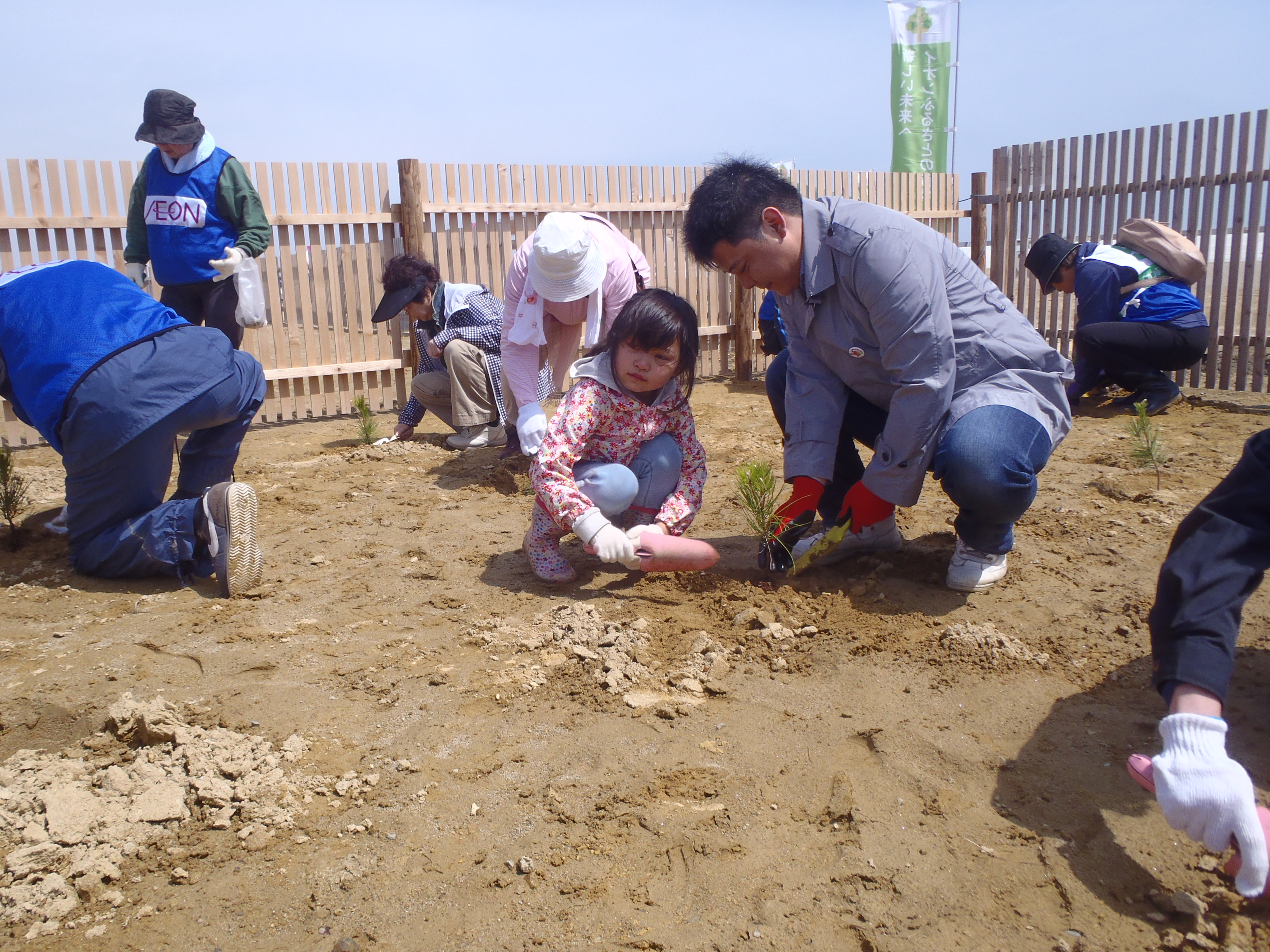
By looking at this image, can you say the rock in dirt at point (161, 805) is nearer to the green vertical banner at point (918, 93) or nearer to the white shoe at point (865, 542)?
the white shoe at point (865, 542)

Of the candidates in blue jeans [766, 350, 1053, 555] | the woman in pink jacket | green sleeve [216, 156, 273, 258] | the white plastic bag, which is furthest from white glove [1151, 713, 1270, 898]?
green sleeve [216, 156, 273, 258]

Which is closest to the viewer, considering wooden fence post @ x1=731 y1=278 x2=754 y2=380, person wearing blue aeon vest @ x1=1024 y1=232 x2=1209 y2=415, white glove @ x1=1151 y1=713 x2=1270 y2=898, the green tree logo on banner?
white glove @ x1=1151 y1=713 x2=1270 y2=898

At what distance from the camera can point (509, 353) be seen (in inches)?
154

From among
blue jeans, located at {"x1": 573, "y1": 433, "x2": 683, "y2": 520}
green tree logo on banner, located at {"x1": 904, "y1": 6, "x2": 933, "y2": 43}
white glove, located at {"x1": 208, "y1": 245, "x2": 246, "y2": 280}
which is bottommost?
blue jeans, located at {"x1": 573, "y1": 433, "x2": 683, "y2": 520}

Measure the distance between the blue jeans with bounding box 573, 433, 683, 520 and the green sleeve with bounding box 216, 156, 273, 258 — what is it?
3.12 m

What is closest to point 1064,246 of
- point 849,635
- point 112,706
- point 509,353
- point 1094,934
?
point 509,353

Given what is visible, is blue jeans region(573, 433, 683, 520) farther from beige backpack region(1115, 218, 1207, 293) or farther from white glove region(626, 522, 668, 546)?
beige backpack region(1115, 218, 1207, 293)

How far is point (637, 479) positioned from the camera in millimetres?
3041

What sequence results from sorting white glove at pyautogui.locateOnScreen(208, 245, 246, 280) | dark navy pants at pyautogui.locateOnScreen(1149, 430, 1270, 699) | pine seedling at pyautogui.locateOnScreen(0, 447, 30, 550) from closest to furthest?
dark navy pants at pyautogui.locateOnScreen(1149, 430, 1270, 699)
pine seedling at pyautogui.locateOnScreen(0, 447, 30, 550)
white glove at pyautogui.locateOnScreen(208, 245, 246, 280)

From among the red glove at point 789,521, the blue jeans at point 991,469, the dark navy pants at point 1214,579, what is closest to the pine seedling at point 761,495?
the red glove at point 789,521

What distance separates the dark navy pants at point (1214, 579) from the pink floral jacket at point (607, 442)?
1568 millimetres

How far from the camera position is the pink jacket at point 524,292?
3.88 metres

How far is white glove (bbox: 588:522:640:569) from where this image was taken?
2.65 meters

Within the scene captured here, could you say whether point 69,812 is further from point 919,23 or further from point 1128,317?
point 919,23
